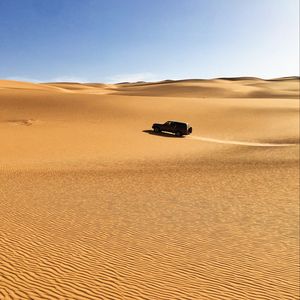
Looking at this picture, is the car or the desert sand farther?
the car

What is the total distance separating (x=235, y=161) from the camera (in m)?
25.4

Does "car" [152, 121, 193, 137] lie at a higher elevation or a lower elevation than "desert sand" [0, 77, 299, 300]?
higher

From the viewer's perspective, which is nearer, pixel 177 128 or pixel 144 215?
pixel 144 215

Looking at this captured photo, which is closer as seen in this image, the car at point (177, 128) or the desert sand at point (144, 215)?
the desert sand at point (144, 215)

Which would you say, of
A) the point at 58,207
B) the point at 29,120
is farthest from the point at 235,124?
the point at 58,207

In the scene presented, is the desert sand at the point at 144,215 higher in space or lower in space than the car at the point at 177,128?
lower

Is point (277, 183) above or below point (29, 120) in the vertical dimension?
below

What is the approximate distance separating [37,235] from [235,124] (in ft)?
118

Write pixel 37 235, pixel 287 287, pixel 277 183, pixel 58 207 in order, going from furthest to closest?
1. pixel 277 183
2. pixel 58 207
3. pixel 37 235
4. pixel 287 287

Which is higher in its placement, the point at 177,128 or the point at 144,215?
the point at 177,128

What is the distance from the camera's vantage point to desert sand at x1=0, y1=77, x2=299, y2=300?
8141mm

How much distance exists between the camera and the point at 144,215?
13.6m

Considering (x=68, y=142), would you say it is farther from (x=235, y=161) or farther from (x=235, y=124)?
(x=235, y=124)

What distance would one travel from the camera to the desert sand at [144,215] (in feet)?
26.7
